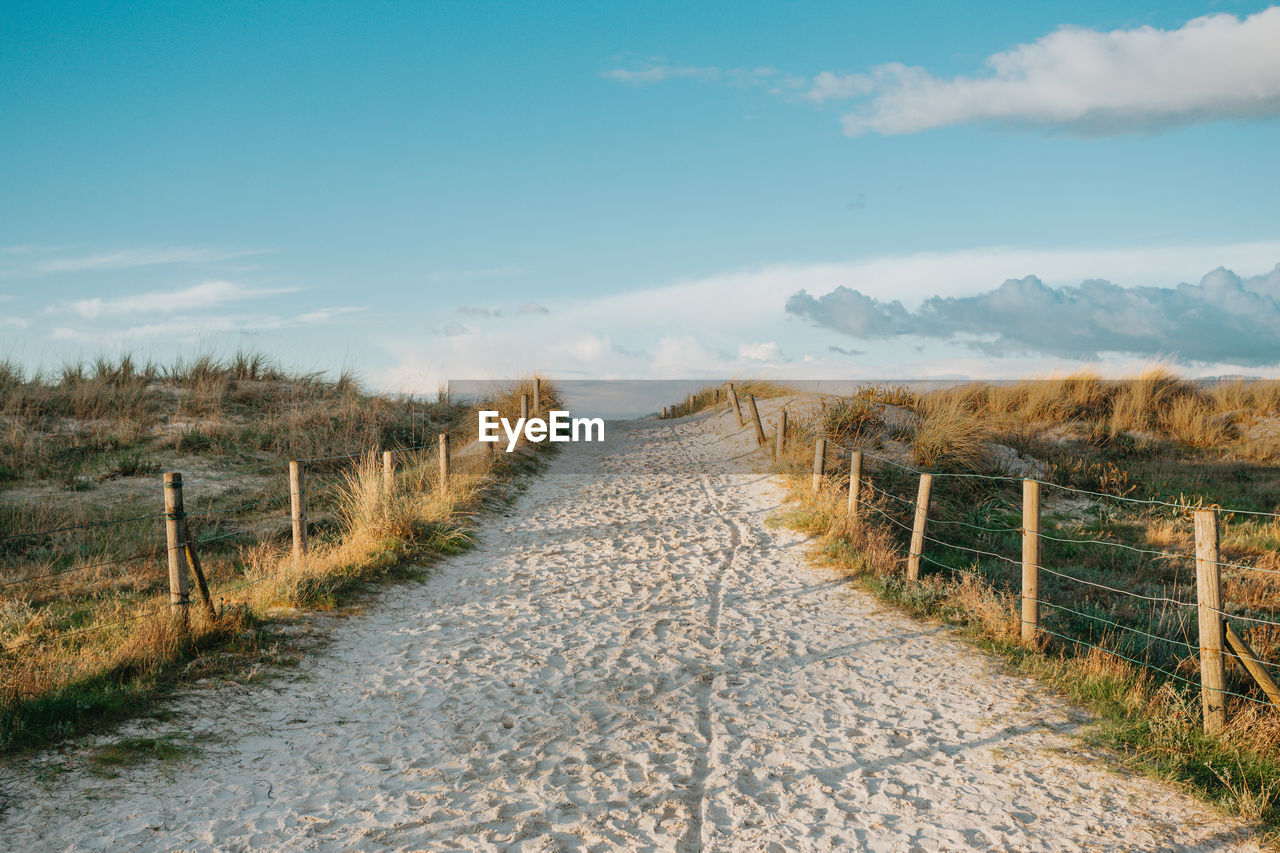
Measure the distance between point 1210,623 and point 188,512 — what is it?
15.2 m

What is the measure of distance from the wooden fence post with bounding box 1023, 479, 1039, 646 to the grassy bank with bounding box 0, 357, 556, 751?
6.30 metres

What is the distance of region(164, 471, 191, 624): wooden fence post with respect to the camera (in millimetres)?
6598

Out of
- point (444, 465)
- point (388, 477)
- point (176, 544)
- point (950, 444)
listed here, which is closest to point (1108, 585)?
point (950, 444)

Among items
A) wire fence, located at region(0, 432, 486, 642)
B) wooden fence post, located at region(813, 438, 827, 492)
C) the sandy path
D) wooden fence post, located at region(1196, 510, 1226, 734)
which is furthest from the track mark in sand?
wire fence, located at region(0, 432, 486, 642)

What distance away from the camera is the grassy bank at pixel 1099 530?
5.43 meters

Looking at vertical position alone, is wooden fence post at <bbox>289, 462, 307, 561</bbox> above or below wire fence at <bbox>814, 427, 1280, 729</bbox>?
above

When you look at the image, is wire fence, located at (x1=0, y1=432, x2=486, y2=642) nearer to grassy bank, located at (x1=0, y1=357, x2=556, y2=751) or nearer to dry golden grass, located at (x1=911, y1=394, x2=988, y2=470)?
grassy bank, located at (x1=0, y1=357, x2=556, y2=751)

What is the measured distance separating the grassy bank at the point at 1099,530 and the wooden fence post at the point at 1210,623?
0.13 metres

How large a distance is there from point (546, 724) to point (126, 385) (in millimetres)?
19774

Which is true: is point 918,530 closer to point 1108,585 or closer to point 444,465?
point 1108,585

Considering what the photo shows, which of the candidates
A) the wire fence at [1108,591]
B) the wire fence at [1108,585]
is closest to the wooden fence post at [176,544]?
the wire fence at [1108,591]

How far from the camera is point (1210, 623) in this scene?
5.26 meters

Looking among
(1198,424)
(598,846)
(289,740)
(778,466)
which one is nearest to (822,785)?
(598,846)

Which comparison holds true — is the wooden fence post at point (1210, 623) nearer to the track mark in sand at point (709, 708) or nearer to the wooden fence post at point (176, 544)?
the track mark in sand at point (709, 708)
